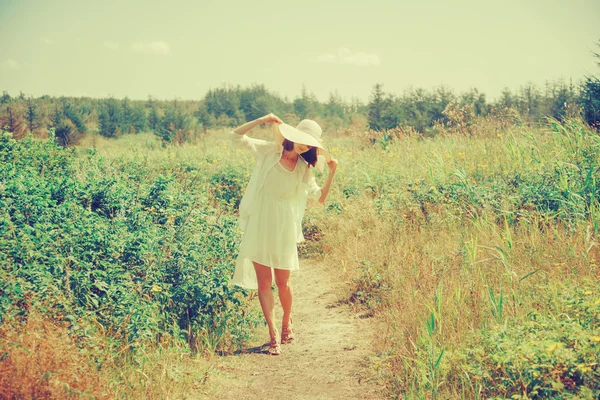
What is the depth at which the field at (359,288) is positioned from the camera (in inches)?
135

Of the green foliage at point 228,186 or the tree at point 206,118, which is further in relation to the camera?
the tree at point 206,118

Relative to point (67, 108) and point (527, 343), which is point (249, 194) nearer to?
point (527, 343)

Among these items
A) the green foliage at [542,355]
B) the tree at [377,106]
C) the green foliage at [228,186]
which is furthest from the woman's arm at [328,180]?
the tree at [377,106]

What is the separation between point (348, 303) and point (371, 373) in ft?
5.98

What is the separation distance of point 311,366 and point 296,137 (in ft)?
6.59

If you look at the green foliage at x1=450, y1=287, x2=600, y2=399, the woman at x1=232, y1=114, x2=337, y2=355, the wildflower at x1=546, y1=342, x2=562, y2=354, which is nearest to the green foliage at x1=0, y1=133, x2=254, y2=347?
the woman at x1=232, y1=114, x2=337, y2=355

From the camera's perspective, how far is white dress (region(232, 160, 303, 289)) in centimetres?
493

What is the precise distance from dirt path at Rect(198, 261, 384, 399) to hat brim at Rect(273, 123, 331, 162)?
69.6 inches

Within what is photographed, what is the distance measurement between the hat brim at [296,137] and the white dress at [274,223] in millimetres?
244

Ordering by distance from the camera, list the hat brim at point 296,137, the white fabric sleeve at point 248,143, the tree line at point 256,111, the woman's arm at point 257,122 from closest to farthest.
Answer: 1. the hat brim at point 296,137
2. the woman's arm at point 257,122
3. the white fabric sleeve at point 248,143
4. the tree line at point 256,111

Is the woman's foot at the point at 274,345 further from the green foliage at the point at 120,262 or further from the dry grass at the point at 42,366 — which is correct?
the dry grass at the point at 42,366

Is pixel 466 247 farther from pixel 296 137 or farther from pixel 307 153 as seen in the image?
pixel 296 137

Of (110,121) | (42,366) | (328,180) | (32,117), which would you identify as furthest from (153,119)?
(42,366)

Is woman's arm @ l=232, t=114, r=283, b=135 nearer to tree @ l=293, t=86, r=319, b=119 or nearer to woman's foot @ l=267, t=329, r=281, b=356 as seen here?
woman's foot @ l=267, t=329, r=281, b=356
